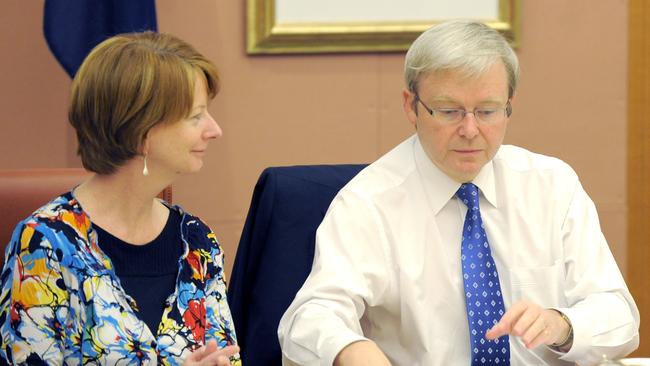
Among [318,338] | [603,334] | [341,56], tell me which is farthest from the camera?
[341,56]

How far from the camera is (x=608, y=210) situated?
3396 mm

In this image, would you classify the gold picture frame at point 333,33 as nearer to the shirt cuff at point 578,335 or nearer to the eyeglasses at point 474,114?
the eyeglasses at point 474,114

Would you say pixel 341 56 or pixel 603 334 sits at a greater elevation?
pixel 341 56

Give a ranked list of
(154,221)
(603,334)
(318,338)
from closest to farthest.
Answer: (318,338), (603,334), (154,221)

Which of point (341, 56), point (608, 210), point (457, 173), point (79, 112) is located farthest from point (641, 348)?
point (79, 112)

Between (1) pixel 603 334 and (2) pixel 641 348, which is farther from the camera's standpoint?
(2) pixel 641 348

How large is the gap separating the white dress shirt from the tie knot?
0.02 meters

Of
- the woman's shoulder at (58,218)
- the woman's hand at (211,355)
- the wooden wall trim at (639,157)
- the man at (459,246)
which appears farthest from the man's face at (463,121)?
the wooden wall trim at (639,157)

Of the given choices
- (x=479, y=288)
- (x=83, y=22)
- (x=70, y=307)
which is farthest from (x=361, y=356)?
(x=83, y=22)

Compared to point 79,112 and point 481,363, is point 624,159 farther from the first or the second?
point 79,112

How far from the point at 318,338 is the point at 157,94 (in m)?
0.57

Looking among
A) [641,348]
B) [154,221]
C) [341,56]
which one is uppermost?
[341,56]

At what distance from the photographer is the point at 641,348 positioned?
137 inches

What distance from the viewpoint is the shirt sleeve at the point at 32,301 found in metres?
1.84
